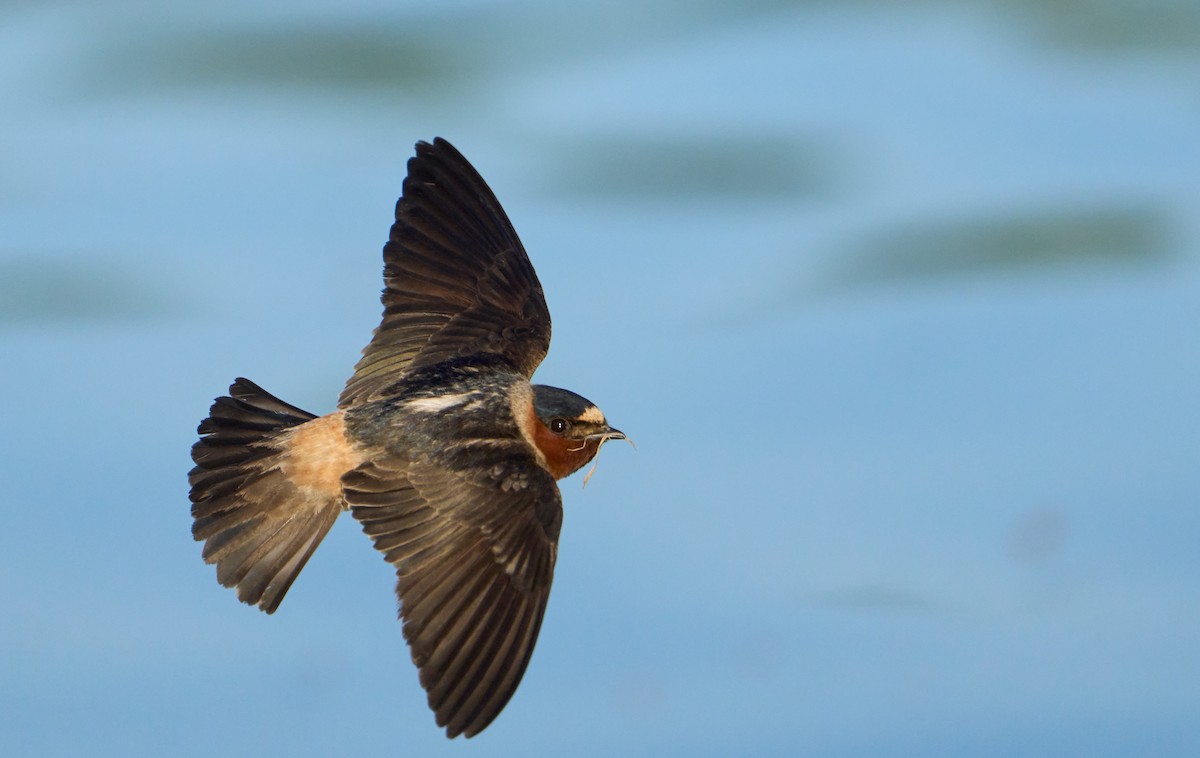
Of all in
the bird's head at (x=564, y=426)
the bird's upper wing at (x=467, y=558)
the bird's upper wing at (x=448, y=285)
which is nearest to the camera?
the bird's upper wing at (x=467, y=558)

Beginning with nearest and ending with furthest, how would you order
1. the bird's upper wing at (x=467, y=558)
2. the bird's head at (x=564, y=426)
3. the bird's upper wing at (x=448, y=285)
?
the bird's upper wing at (x=467, y=558) → the bird's head at (x=564, y=426) → the bird's upper wing at (x=448, y=285)

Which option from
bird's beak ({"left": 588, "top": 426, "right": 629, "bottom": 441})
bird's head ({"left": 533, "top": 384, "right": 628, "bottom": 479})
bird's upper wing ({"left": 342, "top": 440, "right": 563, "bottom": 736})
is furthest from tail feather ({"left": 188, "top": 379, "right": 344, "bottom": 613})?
bird's beak ({"left": 588, "top": 426, "right": 629, "bottom": 441})

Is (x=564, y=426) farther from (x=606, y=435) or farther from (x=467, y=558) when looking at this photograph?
(x=467, y=558)

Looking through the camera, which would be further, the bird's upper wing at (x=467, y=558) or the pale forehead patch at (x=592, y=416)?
the pale forehead patch at (x=592, y=416)

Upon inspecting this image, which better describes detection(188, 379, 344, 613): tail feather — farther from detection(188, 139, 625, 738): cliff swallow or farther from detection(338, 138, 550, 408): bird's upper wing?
detection(338, 138, 550, 408): bird's upper wing

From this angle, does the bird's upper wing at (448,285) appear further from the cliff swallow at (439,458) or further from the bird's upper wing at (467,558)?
the bird's upper wing at (467,558)

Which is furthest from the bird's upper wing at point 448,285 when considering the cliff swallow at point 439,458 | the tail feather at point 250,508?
the tail feather at point 250,508
